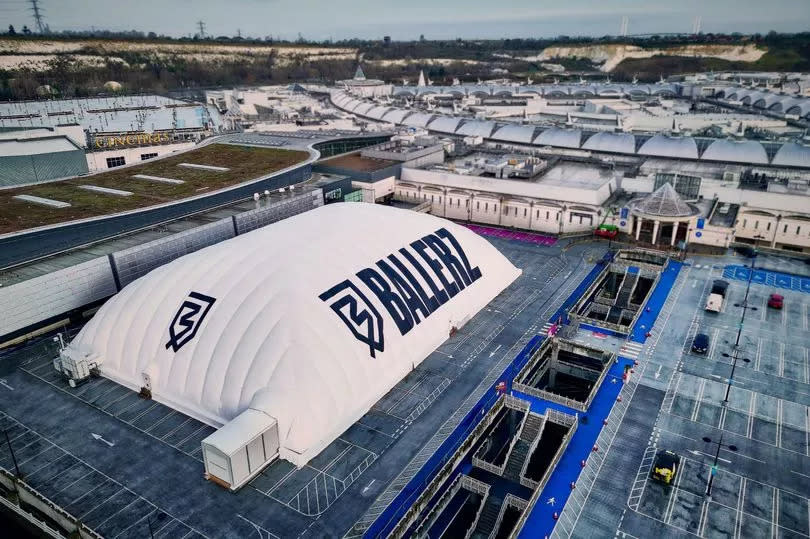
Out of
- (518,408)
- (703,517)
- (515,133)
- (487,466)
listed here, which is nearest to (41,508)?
(487,466)

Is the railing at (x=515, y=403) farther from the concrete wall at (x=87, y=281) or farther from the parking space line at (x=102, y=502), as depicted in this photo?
the concrete wall at (x=87, y=281)

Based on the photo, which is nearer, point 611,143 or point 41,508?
point 41,508

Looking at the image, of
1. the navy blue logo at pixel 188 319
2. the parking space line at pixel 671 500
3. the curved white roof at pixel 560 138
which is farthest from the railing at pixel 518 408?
the curved white roof at pixel 560 138

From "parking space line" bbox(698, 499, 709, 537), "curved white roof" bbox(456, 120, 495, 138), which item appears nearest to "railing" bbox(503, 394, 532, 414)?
"parking space line" bbox(698, 499, 709, 537)

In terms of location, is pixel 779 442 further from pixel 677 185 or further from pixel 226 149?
pixel 226 149

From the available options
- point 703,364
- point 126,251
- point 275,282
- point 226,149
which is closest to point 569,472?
point 703,364

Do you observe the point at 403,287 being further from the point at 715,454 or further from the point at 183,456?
the point at 715,454
